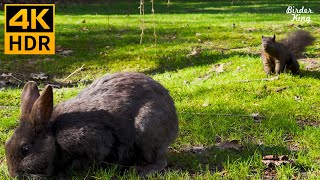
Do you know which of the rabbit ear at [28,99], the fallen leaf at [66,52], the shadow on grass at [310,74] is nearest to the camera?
the rabbit ear at [28,99]

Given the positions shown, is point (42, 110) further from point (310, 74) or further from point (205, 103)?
point (310, 74)

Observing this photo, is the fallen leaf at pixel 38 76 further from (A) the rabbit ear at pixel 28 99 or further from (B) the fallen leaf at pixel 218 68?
(A) the rabbit ear at pixel 28 99

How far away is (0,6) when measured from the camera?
2366 centimetres

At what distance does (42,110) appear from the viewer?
4.11 m

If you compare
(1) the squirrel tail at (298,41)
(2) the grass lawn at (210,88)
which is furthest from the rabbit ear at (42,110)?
(1) the squirrel tail at (298,41)

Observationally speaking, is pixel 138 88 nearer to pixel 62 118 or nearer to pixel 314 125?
pixel 62 118

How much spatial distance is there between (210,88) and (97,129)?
3.90 meters

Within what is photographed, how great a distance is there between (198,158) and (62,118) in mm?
1341

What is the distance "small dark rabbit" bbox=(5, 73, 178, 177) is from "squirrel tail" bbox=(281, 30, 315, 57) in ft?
17.2

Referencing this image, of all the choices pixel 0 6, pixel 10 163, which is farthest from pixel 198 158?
pixel 0 6

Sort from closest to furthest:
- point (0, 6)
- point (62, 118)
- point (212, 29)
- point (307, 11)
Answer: point (62, 118), point (212, 29), point (307, 11), point (0, 6)

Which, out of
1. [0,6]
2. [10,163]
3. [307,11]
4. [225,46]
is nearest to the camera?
[10,163]

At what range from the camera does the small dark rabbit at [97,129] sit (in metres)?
4.05

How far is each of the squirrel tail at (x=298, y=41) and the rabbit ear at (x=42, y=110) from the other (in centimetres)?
619
